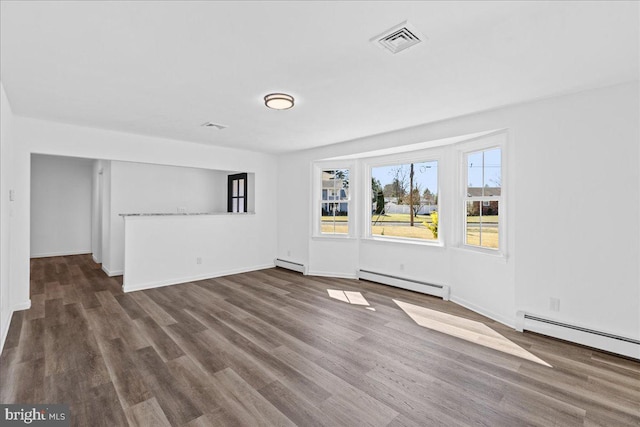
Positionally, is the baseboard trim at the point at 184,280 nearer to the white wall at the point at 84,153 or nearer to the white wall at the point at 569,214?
the white wall at the point at 84,153

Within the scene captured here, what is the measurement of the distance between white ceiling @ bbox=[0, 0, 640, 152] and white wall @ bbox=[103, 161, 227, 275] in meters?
2.58

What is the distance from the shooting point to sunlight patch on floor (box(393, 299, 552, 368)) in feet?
9.37

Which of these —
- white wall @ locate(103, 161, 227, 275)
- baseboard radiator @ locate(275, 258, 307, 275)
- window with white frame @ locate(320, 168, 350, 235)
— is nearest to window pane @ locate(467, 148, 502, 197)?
window with white frame @ locate(320, 168, 350, 235)

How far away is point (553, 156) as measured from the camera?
3.15m

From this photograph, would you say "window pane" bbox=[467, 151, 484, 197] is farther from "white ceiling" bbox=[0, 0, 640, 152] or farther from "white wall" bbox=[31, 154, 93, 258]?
"white wall" bbox=[31, 154, 93, 258]

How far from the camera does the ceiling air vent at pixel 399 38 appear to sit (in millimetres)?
→ 1919

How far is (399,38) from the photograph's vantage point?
79.7 inches

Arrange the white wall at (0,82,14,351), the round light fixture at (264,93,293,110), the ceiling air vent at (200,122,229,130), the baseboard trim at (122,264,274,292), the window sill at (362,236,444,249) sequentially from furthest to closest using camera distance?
the baseboard trim at (122,264,274,292), the window sill at (362,236,444,249), the ceiling air vent at (200,122,229,130), the round light fixture at (264,93,293,110), the white wall at (0,82,14,351)

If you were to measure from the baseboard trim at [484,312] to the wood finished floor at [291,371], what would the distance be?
4.3 inches

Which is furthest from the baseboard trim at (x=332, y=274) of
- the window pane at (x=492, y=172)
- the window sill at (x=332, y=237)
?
the window pane at (x=492, y=172)

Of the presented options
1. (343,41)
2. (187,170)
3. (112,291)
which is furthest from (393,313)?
(187,170)

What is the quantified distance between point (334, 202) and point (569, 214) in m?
3.66

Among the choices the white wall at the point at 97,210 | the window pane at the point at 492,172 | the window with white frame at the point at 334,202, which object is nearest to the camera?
the window pane at the point at 492,172

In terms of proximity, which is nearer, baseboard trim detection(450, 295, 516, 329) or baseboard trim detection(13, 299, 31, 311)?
baseboard trim detection(450, 295, 516, 329)
